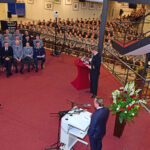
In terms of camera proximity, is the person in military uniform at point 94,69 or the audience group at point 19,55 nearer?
the person in military uniform at point 94,69

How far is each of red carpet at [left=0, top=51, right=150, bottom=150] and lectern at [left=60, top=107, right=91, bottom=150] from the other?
406 millimetres

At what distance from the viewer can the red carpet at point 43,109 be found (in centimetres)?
438

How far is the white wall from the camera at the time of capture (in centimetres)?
1988

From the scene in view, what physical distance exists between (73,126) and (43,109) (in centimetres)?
185

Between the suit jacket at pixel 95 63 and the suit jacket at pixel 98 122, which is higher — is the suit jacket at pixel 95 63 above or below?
above

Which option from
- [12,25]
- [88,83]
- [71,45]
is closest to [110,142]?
[88,83]

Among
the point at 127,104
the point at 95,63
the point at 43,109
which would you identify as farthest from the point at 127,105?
the point at 43,109

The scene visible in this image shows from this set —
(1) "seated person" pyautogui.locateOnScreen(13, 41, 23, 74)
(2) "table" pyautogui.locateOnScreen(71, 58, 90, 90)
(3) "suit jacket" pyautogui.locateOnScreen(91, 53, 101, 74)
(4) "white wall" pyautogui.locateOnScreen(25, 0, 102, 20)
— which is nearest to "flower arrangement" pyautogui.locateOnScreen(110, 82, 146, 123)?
(3) "suit jacket" pyautogui.locateOnScreen(91, 53, 101, 74)

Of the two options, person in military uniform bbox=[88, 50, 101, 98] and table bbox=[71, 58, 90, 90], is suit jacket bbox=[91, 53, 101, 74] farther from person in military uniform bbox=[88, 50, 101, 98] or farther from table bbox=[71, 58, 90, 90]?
table bbox=[71, 58, 90, 90]

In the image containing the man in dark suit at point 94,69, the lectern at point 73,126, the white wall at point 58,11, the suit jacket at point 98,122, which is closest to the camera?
the suit jacket at point 98,122

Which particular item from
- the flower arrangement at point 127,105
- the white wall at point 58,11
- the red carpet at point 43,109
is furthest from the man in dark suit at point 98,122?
the white wall at point 58,11

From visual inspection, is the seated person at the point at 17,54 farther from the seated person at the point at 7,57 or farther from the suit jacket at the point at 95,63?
the suit jacket at the point at 95,63

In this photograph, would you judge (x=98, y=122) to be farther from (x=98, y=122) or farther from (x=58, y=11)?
(x=58, y=11)

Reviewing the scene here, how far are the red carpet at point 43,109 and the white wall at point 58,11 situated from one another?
13.1 meters
